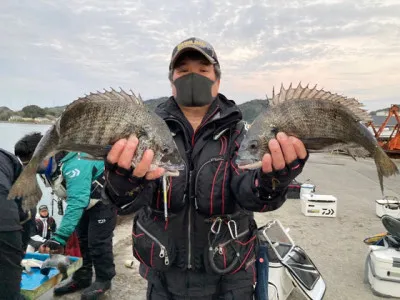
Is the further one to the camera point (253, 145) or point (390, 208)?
point (390, 208)

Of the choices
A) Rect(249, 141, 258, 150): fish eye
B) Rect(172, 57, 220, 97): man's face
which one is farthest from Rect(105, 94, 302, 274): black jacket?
Rect(172, 57, 220, 97): man's face

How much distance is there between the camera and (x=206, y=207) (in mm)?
2500

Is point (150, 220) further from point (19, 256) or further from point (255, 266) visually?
point (19, 256)

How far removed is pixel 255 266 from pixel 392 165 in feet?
4.45

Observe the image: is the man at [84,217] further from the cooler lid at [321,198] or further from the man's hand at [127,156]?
the cooler lid at [321,198]

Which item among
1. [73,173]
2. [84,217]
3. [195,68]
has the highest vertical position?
[195,68]

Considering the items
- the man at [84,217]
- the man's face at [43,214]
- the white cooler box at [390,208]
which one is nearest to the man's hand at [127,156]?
the man at [84,217]

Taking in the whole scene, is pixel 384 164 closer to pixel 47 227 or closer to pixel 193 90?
pixel 193 90

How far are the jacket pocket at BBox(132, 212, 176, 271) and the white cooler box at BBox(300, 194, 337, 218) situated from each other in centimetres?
760

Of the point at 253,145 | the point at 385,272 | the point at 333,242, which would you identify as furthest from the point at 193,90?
the point at 333,242

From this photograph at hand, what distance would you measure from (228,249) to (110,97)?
1.43 m

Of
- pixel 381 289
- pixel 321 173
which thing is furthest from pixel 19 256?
pixel 321 173

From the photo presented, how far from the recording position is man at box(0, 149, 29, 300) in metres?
3.31

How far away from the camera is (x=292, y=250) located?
16.3 ft
